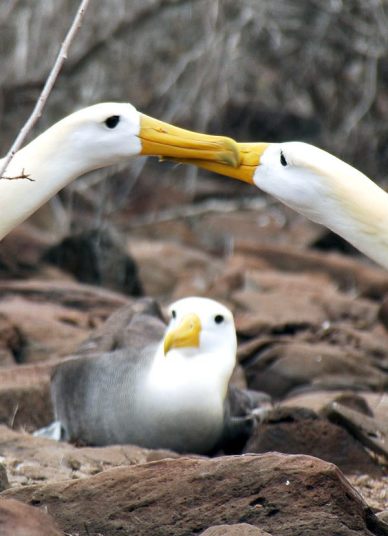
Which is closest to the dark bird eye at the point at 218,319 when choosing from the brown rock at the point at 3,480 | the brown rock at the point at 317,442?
the brown rock at the point at 317,442

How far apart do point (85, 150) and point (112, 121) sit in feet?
0.72

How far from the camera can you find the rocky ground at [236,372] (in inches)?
175

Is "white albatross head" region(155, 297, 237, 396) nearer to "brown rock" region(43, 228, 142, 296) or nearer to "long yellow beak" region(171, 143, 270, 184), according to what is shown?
A: "long yellow beak" region(171, 143, 270, 184)

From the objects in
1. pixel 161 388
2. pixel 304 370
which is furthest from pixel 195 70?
pixel 161 388

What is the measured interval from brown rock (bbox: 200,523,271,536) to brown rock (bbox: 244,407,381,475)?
6.87ft

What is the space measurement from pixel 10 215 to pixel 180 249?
7.74 metres

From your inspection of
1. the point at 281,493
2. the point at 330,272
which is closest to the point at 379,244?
the point at 281,493

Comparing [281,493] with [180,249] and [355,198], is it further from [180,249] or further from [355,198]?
[180,249]

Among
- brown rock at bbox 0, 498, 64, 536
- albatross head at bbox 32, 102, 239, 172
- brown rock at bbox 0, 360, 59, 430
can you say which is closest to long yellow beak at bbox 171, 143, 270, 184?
albatross head at bbox 32, 102, 239, 172

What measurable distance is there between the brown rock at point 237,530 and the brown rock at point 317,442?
2095 mm

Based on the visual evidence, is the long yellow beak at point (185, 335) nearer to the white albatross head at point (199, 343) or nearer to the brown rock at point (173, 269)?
the white albatross head at point (199, 343)

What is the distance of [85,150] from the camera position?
5.61 metres

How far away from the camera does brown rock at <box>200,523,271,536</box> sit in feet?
13.4

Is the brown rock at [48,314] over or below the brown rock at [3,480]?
below
